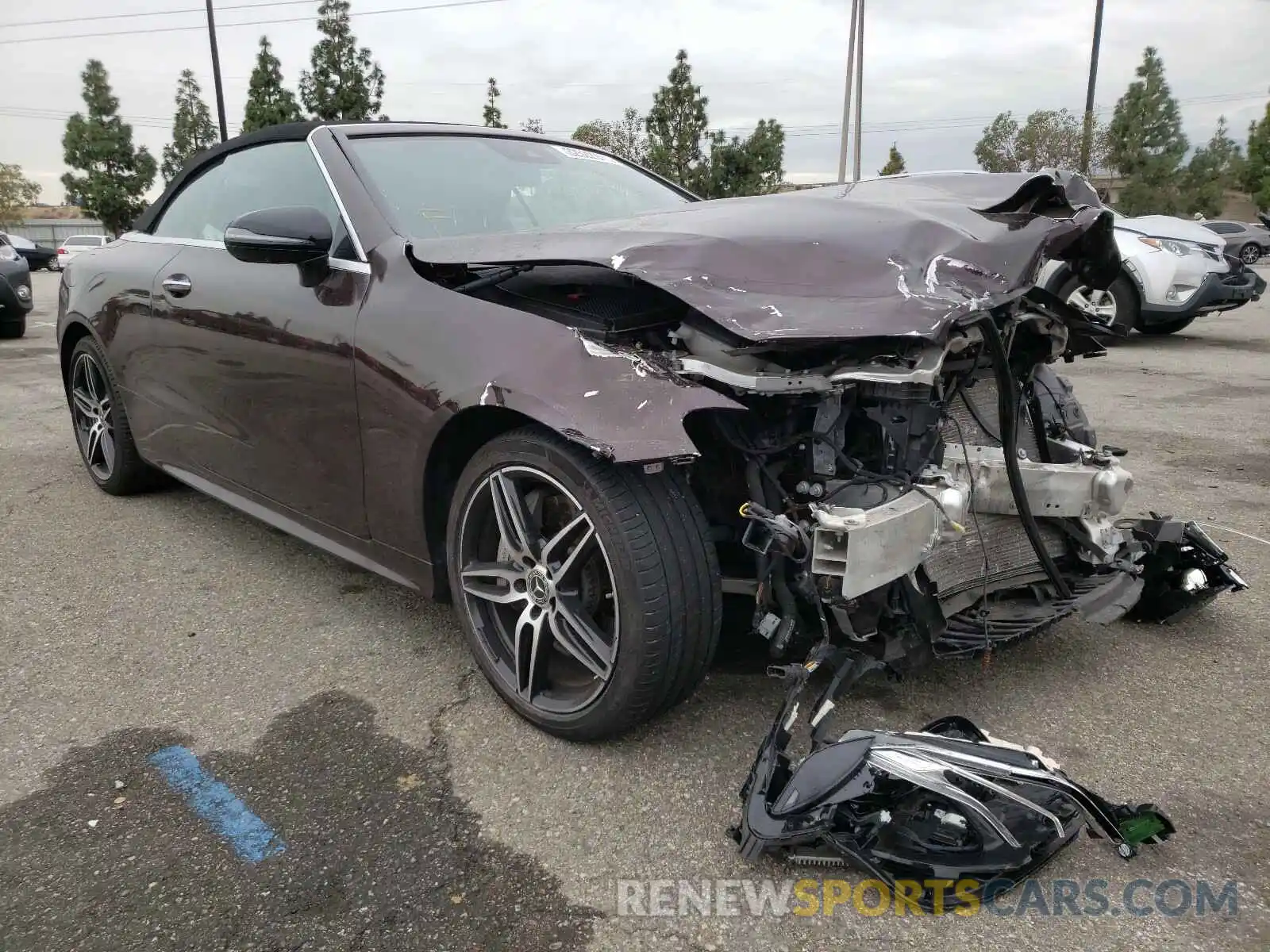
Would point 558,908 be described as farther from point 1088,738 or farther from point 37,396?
point 37,396

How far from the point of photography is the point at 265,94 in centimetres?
2989

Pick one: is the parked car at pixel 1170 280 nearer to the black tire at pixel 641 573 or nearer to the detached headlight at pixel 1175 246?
the detached headlight at pixel 1175 246

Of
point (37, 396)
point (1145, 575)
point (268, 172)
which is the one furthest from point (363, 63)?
point (1145, 575)

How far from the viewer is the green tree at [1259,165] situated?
47594 millimetres

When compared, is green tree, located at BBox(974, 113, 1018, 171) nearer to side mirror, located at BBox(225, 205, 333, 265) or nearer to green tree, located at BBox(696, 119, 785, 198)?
green tree, located at BBox(696, 119, 785, 198)

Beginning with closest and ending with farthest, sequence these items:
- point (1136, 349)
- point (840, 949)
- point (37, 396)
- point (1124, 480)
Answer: point (840, 949), point (1124, 480), point (37, 396), point (1136, 349)

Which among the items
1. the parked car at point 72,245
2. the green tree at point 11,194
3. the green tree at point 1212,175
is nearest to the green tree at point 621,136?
the parked car at point 72,245

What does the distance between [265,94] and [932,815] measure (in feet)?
109

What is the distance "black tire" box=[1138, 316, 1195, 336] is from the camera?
9.44m

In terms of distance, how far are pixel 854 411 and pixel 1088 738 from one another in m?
1.04

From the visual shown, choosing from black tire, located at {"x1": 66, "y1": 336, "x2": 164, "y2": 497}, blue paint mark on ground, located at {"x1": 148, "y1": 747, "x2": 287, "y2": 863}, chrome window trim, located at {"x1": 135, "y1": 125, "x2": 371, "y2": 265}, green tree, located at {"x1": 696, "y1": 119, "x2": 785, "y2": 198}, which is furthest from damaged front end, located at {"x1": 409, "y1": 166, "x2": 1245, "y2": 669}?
green tree, located at {"x1": 696, "y1": 119, "x2": 785, "y2": 198}

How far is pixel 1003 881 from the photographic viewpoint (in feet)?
5.96

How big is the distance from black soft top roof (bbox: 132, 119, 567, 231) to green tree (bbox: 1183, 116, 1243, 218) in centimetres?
4917

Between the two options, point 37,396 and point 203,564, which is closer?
point 203,564
